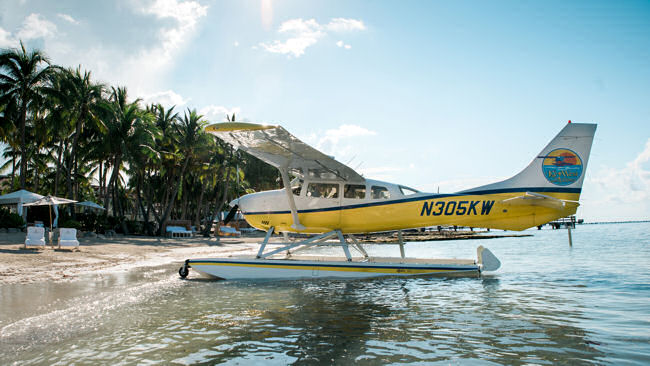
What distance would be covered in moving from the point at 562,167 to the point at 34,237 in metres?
16.6

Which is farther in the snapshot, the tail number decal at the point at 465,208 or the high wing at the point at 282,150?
the tail number decal at the point at 465,208

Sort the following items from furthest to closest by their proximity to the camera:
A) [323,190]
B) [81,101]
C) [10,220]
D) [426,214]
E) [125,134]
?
[125,134], [81,101], [10,220], [323,190], [426,214]

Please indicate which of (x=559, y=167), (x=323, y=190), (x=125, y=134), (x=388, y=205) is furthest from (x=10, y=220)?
(x=559, y=167)

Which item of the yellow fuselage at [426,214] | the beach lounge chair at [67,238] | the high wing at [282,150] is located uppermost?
the high wing at [282,150]

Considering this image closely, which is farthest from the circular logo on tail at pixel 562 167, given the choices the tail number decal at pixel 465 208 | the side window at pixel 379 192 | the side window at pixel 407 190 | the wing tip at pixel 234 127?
the wing tip at pixel 234 127

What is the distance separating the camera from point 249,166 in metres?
57.6

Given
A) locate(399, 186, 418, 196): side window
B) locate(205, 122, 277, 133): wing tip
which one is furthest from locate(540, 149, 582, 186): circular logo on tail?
locate(205, 122, 277, 133): wing tip

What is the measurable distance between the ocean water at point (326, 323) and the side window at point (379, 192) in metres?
2.35

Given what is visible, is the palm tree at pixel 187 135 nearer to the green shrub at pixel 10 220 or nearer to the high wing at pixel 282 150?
the green shrub at pixel 10 220

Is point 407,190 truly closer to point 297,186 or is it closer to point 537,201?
point 297,186

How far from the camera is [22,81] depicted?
25.2 m

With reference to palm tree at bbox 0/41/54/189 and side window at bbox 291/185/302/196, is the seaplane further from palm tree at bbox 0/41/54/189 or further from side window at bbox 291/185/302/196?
palm tree at bbox 0/41/54/189

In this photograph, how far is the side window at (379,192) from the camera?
10.6 m

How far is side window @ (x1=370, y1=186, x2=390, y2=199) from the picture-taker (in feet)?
34.9
